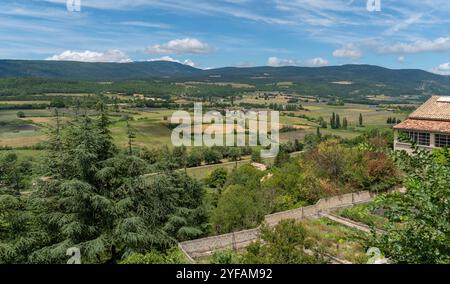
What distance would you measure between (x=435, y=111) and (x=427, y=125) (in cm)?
133

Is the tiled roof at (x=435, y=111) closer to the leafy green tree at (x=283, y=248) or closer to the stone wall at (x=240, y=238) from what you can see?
the stone wall at (x=240, y=238)

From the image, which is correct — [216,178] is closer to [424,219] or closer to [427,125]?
[427,125]

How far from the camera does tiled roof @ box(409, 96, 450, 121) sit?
75.2 ft

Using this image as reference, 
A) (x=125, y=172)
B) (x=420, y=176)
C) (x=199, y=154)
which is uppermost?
(x=420, y=176)

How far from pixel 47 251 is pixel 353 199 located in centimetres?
1756

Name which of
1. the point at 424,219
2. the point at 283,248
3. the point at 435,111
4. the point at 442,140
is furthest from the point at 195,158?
the point at 424,219

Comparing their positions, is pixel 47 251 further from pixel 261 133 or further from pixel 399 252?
pixel 261 133

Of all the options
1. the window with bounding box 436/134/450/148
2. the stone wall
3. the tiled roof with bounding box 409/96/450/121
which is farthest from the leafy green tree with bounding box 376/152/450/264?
the tiled roof with bounding box 409/96/450/121

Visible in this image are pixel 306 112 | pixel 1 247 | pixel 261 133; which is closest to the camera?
pixel 1 247

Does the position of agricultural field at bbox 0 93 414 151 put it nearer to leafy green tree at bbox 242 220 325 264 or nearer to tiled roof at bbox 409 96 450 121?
tiled roof at bbox 409 96 450 121

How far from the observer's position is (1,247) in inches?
556

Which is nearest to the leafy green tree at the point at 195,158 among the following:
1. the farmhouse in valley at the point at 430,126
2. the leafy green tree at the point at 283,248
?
the farmhouse in valley at the point at 430,126

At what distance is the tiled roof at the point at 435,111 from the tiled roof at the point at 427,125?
0.24 meters
